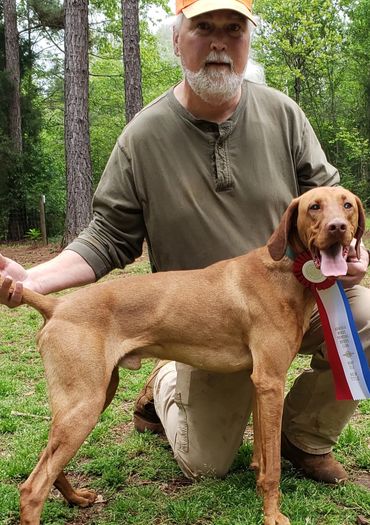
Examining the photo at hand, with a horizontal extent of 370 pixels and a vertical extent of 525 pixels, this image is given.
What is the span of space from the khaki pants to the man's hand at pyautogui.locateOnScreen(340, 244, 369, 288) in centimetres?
30

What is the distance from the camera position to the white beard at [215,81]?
147 inches

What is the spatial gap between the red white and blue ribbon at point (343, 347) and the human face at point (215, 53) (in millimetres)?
1456

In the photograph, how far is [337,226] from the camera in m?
2.89

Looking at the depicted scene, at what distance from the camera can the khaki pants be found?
3.86 metres

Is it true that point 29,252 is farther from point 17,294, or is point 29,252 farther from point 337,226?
point 337,226

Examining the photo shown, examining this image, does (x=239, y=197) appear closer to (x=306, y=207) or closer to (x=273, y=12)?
(x=306, y=207)

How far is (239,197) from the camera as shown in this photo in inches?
152

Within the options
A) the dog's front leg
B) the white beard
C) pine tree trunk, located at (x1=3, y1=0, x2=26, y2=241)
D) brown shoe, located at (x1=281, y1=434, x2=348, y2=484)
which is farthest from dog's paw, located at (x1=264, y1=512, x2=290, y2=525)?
pine tree trunk, located at (x1=3, y1=0, x2=26, y2=241)

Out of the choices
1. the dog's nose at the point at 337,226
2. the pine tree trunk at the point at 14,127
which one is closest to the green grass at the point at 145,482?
the dog's nose at the point at 337,226

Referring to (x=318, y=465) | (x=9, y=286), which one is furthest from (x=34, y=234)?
(x=318, y=465)

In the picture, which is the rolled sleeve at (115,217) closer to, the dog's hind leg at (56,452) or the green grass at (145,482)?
the dog's hind leg at (56,452)

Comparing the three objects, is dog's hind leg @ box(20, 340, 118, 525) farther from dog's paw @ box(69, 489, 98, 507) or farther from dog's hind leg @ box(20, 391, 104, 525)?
dog's paw @ box(69, 489, 98, 507)

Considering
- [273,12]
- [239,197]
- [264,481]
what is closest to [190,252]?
[239,197]

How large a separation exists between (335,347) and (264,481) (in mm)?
872
